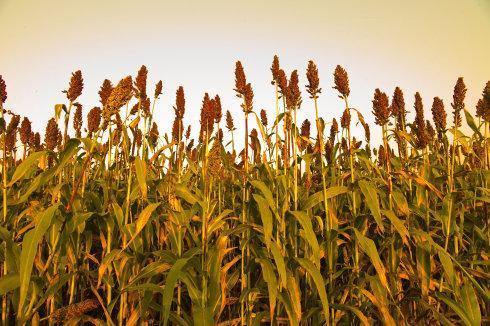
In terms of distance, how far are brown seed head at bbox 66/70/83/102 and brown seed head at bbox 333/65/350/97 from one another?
195 cm

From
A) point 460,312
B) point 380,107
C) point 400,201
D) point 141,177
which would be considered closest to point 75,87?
point 141,177

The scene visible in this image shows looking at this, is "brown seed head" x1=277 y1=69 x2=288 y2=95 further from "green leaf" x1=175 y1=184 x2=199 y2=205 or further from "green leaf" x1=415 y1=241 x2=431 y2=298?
"green leaf" x1=415 y1=241 x2=431 y2=298

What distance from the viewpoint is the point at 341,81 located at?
261 cm

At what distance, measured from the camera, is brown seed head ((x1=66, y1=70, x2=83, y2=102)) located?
8.25 ft

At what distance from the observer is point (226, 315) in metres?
2.88

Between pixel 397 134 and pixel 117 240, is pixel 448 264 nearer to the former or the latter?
pixel 397 134

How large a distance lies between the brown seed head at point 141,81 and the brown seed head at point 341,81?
1564 mm

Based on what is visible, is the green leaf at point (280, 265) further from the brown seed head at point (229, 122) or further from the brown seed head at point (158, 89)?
→ the brown seed head at point (229, 122)

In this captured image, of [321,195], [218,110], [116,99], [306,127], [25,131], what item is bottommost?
[321,195]

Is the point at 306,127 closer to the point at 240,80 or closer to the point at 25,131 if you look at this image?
the point at 240,80

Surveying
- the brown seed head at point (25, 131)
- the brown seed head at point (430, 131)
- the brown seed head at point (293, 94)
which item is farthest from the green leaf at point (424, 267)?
the brown seed head at point (25, 131)

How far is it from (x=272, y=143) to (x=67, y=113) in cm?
170

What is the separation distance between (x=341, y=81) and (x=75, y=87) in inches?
79.1

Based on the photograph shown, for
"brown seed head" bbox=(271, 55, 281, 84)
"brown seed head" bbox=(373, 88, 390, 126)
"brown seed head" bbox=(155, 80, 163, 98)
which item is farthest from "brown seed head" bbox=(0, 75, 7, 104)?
"brown seed head" bbox=(373, 88, 390, 126)
